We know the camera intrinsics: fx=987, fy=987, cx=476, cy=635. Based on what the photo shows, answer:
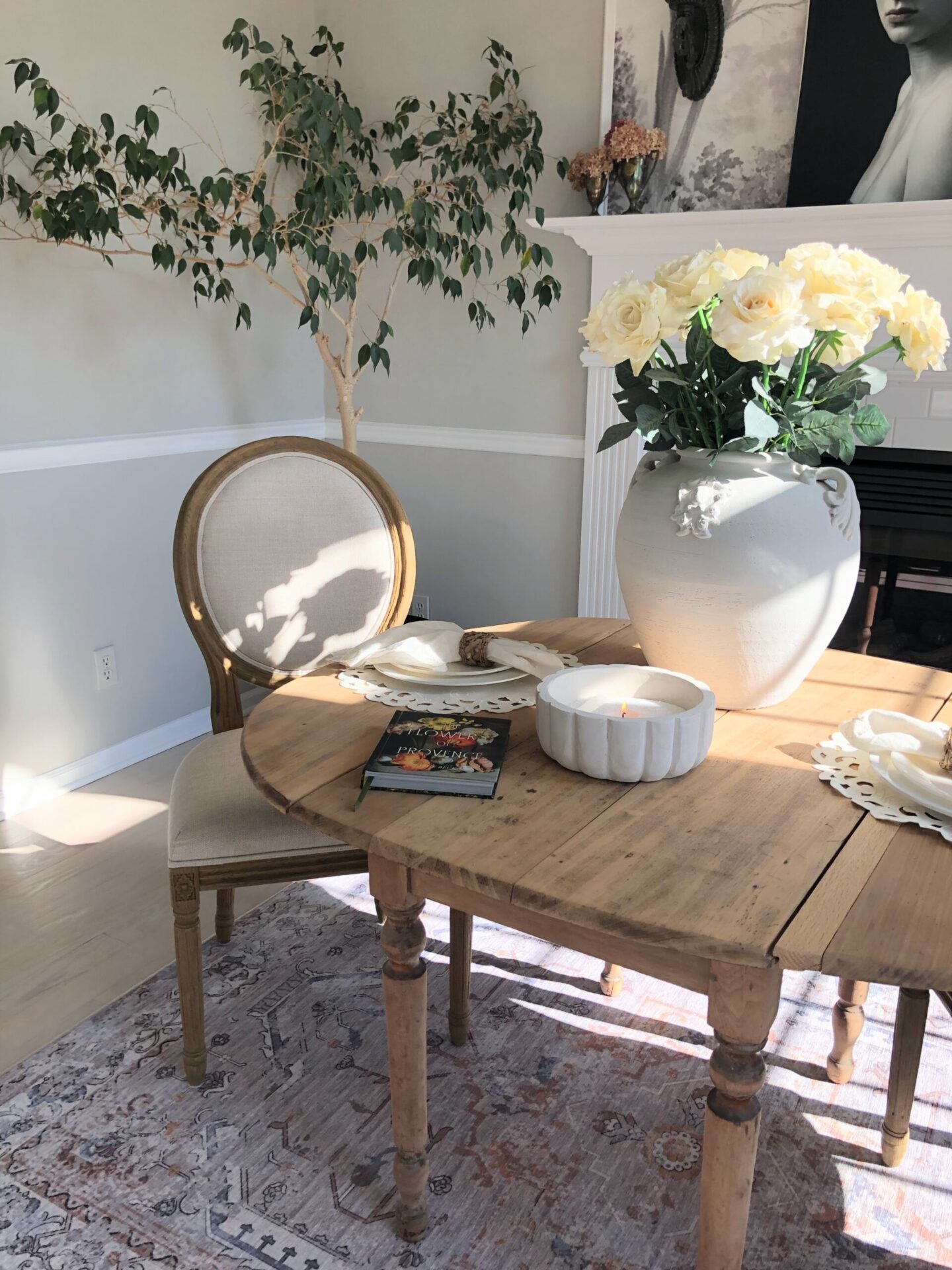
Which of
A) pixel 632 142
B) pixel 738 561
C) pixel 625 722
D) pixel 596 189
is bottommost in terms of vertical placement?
pixel 625 722

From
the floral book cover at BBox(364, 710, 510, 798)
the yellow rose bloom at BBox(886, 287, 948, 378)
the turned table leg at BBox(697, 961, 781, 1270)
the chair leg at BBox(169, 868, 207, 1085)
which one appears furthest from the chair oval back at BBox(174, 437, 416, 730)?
the turned table leg at BBox(697, 961, 781, 1270)

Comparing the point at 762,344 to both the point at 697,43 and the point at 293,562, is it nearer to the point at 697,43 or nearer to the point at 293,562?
the point at 293,562

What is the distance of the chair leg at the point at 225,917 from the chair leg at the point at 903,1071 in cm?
125

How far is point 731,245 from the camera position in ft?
8.82

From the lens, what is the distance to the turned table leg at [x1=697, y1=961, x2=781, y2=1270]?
90cm

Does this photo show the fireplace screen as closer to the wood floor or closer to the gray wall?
the gray wall

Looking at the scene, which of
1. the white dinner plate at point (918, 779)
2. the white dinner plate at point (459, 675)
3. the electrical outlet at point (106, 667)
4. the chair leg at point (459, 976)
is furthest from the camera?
the electrical outlet at point (106, 667)

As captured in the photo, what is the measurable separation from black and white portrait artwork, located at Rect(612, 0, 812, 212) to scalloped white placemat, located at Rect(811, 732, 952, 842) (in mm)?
1974

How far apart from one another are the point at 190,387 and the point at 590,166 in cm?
132

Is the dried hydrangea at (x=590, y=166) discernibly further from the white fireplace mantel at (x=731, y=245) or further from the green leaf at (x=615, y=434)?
the green leaf at (x=615, y=434)

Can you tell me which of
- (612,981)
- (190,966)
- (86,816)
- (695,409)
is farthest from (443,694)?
(86,816)

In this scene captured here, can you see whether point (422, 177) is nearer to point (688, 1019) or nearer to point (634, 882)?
point (688, 1019)

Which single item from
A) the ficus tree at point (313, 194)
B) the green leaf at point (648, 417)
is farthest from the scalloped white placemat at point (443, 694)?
the ficus tree at point (313, 194)

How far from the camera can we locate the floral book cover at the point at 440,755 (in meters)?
1.14
